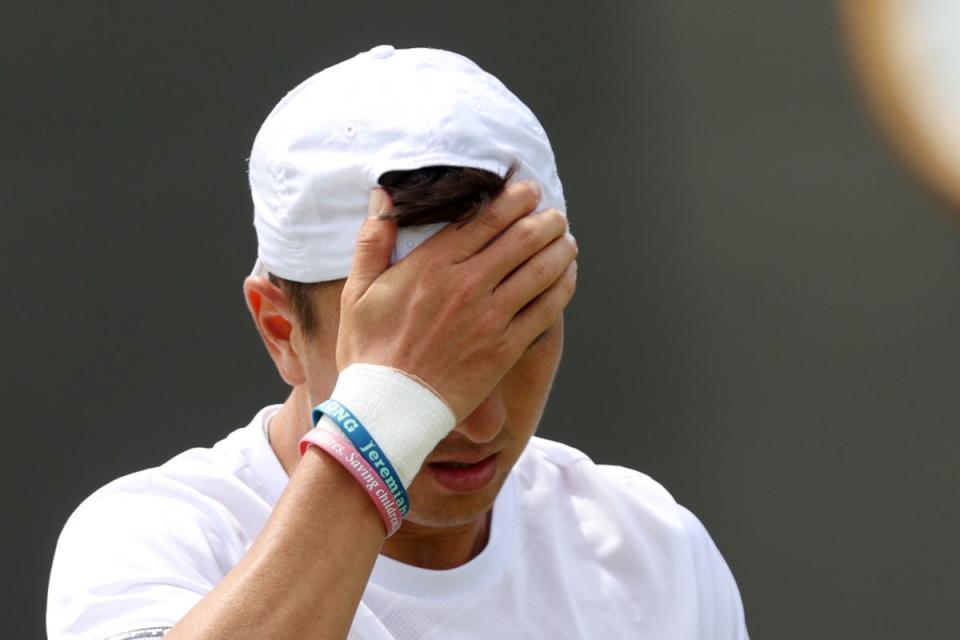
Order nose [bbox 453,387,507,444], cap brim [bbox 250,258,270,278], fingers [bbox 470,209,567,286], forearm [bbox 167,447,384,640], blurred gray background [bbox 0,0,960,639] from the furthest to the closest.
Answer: blurred gray background [bbox 0,0,960,639] → cap brim [bbox 250,258,270,278] → nose [bbox 453,387,507,444] → fingers [bbox 470,209,567,286] → forearm [bbox 167,447,384,640]

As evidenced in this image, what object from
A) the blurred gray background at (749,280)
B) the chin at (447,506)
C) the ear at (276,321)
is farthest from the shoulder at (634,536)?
the blurred gray background at (749,280)

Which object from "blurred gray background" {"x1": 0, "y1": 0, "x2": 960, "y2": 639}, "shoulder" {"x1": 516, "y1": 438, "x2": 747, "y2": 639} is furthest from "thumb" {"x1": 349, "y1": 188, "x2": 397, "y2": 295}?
"blurred gray background" {"x1": 0, "y1": 0, "x2": 960, "y2": 639}

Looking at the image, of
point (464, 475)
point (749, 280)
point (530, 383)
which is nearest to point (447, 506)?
point (464, 475)

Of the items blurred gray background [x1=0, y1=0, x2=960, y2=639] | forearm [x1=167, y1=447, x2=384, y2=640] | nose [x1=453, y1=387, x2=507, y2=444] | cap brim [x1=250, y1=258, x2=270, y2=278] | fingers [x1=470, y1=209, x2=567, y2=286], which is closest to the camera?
forearm [x1=167, y1=447, x2=384, y2=640]

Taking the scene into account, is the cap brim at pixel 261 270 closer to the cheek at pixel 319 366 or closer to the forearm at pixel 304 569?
the cheek at pixel 319 366

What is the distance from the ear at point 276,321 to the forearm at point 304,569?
11.7 inches

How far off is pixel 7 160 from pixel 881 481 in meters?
1.48

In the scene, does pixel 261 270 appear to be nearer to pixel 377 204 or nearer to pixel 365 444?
pixel 377 204

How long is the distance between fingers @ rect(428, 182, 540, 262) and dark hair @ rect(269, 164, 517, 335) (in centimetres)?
1

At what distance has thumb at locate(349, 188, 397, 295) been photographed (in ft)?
4.15

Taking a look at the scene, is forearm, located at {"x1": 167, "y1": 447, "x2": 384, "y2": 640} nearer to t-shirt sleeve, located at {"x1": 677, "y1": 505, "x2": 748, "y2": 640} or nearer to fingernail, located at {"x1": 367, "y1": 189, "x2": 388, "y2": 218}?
fingernail, located at {"x1": 367, "y1": 189, "x2": 388, "y2": 218}

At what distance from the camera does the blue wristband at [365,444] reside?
121 cm

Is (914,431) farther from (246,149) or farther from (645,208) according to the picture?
(246,149)

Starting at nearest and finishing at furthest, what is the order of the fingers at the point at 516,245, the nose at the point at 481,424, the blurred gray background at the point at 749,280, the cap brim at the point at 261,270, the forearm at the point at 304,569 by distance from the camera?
the forearm at the point at 304,569 → the fingers at the point at 516,245 → the nose at the point at 481,424 → the cap brim at the point at 261,270 → the blurred gray background at the point at 749,280
